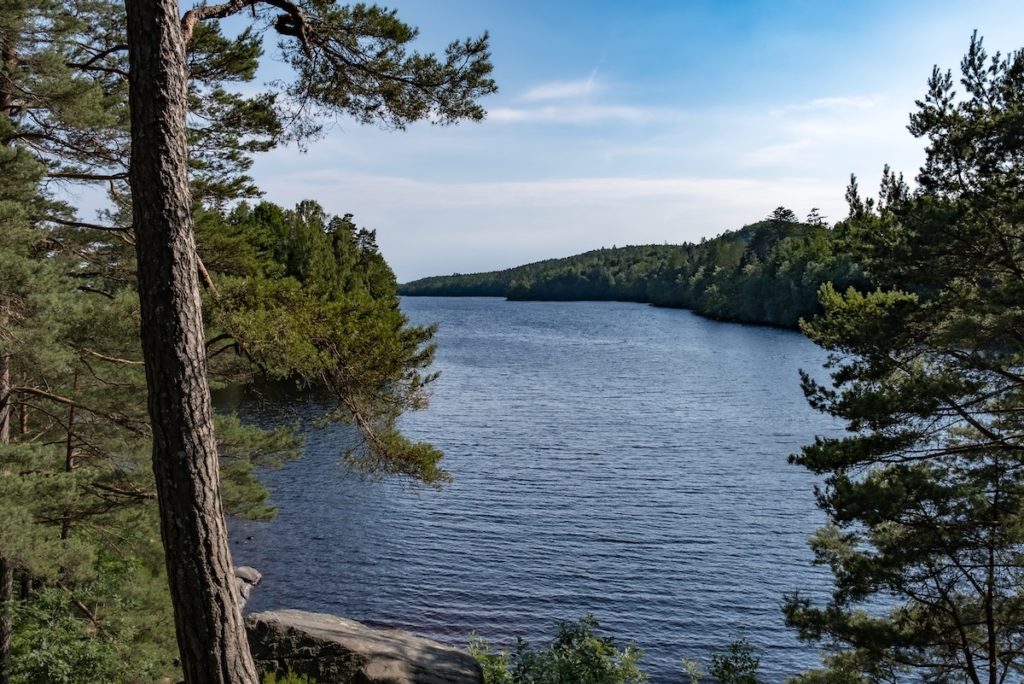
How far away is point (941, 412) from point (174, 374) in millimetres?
9263

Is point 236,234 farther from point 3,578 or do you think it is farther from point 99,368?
point 3,578

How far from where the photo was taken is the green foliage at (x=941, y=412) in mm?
8836

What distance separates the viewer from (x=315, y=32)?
6.66 metres

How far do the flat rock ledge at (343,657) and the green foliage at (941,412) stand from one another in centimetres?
506

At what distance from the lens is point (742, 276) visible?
3526 inches

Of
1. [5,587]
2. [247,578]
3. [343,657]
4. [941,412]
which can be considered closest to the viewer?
[5,587]

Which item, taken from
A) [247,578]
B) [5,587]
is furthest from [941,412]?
[247,578]

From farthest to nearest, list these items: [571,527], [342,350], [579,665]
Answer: [571,527], [579,665], [342,350]

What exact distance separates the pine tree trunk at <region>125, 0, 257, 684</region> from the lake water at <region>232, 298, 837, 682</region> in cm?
1089

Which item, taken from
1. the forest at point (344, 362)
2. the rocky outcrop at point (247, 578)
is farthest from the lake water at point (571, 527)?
the forest at point (344, 362)

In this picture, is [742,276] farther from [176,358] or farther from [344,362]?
[176,358]

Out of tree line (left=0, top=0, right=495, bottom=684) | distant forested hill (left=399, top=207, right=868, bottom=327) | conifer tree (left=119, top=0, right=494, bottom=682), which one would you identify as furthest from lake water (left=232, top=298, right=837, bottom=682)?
conifer tree (left=119, top=0, right=494, bottom=682)

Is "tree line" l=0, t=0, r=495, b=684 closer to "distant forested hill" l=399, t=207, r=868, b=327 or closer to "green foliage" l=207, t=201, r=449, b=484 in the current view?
"green foliage" l=207, t=201, r=449, b=484

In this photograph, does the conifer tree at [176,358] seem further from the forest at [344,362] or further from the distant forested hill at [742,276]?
the distant forested hill at [742,276]
